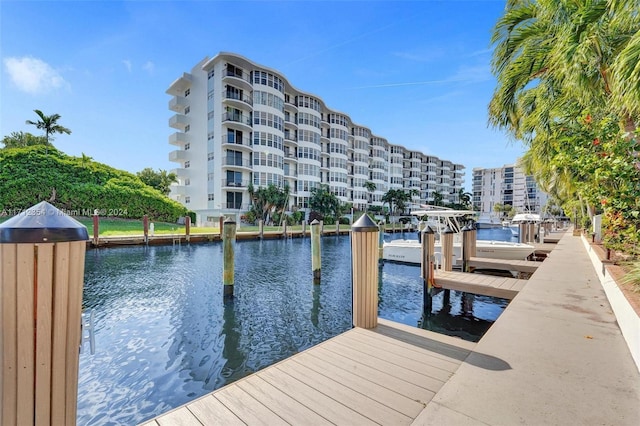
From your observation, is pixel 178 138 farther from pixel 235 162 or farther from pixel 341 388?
pixel 341 388

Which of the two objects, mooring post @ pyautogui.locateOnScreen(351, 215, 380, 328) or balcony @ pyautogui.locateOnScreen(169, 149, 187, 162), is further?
balcony @ pyautogui.locateOnScreen(169, 149, 187, 162)

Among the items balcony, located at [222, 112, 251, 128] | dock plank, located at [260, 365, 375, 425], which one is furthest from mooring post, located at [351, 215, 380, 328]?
balcony, located at [222, 112, 251, 128]

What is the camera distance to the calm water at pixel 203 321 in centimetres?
504

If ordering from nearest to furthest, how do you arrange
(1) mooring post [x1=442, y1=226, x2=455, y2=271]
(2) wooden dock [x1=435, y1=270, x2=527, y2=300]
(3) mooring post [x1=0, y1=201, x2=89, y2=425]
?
(3) mooring post [x1=0, y1=201, x2=89, y2=425] < (2) wooden dock [x1=435, y1=270, x2=527, y2=300] < (1) mooring post [x1=442, y1=226, x2=455, y2=271]

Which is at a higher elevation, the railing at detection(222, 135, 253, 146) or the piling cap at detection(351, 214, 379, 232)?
the railing at detection(222, 135, 253, 146)

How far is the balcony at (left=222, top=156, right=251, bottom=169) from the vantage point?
38.5 meters

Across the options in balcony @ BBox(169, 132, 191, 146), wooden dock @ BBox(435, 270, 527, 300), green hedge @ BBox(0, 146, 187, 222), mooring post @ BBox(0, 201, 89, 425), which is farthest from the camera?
balcony @ BBox(169, 132, 191, 146)

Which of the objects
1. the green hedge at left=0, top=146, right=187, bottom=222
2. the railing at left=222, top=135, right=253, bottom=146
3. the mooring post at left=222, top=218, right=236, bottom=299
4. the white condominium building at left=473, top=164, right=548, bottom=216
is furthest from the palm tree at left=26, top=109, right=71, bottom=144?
the white condominium building at left=473, top=164, right=548, bottom=216

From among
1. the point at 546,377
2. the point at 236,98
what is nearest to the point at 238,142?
the point at 236,98

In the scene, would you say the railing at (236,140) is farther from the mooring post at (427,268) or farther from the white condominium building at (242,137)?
the mooring post at (427,268)

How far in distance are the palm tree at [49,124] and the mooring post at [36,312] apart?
158 feet

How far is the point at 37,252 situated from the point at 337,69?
70.8ft

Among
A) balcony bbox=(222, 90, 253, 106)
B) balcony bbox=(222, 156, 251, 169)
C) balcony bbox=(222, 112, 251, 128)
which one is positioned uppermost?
balcony bbox=(222, 90, 253, 106)

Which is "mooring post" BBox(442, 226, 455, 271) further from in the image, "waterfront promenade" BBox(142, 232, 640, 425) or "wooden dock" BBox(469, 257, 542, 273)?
"waterfront promenade" BBox(142, 232, 640, 425)
